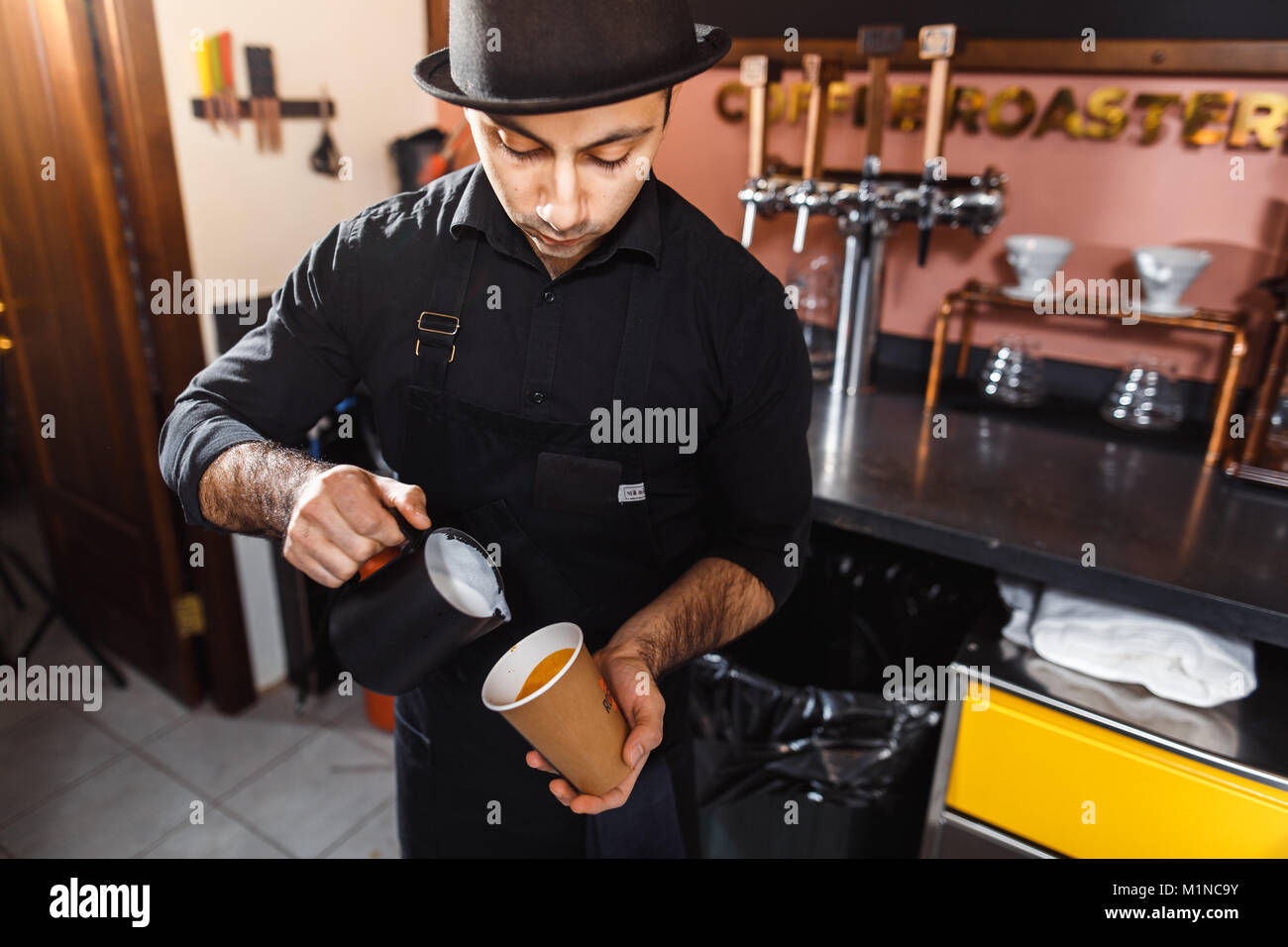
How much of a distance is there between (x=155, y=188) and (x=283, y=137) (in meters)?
0.38

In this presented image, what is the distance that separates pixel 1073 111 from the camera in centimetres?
201

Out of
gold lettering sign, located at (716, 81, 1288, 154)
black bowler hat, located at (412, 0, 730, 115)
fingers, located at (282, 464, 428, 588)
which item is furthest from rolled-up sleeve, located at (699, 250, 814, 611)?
gold lettering sign, located at (716, 81, 1288, 154)

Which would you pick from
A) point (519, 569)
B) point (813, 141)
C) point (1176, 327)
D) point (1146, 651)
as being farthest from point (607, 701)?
point (1176, 327)

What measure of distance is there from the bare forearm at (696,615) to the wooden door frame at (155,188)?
1396 mm

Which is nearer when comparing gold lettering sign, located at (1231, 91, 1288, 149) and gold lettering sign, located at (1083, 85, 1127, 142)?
gold lettering sign, located at (1231, 91, 1288, 149)

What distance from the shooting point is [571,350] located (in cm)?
118

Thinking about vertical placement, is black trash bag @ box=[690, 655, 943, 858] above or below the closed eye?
below

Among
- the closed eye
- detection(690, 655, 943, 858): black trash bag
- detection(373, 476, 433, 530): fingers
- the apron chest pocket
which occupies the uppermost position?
the closed eye

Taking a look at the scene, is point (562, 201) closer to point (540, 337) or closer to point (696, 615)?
point (540, 337)

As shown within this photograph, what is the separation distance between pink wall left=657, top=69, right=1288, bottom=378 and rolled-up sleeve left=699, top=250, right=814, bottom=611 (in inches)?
48.0

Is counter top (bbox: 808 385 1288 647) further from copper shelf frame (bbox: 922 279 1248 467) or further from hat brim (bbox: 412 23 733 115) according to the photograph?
hat brim (bbox: 412 23 733 115)

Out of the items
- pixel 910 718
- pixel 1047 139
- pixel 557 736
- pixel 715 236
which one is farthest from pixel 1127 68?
pixel 557 736

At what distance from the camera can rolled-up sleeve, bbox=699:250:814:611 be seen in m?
1.19
